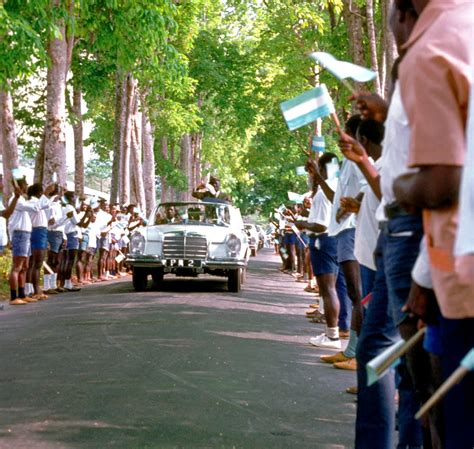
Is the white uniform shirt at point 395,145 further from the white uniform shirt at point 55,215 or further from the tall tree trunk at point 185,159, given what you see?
the tall tree trunk at point 185,159

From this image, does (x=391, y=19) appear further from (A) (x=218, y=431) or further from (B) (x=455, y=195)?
(A) (x=218, y=431)

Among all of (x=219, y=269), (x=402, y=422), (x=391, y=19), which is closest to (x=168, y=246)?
(x=219, y=269)

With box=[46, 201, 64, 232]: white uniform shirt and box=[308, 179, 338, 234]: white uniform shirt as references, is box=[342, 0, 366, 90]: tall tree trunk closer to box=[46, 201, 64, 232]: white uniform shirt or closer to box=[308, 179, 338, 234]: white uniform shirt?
box=[46, 201, 64, 232]: white uniform shirt

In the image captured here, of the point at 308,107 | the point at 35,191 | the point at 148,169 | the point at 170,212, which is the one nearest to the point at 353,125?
the point at 308,107

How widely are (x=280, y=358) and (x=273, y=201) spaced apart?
82.0 metres

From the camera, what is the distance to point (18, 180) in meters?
15.4

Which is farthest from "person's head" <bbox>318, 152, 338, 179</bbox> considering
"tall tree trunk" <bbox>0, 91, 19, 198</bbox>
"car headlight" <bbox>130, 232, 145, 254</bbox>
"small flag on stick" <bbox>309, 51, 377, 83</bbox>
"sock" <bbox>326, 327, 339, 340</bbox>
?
"tall tree trunk" <bbox>0, 91, 19, 198</bbox>

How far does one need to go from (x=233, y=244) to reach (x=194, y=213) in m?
1.59

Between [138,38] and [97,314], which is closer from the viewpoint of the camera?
[97,314]

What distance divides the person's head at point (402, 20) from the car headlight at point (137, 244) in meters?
16.1

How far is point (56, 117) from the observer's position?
23.9m

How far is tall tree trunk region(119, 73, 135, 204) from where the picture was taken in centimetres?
3378

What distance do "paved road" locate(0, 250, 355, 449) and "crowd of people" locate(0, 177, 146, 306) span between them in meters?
1.79

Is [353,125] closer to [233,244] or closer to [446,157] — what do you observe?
[446,157]
